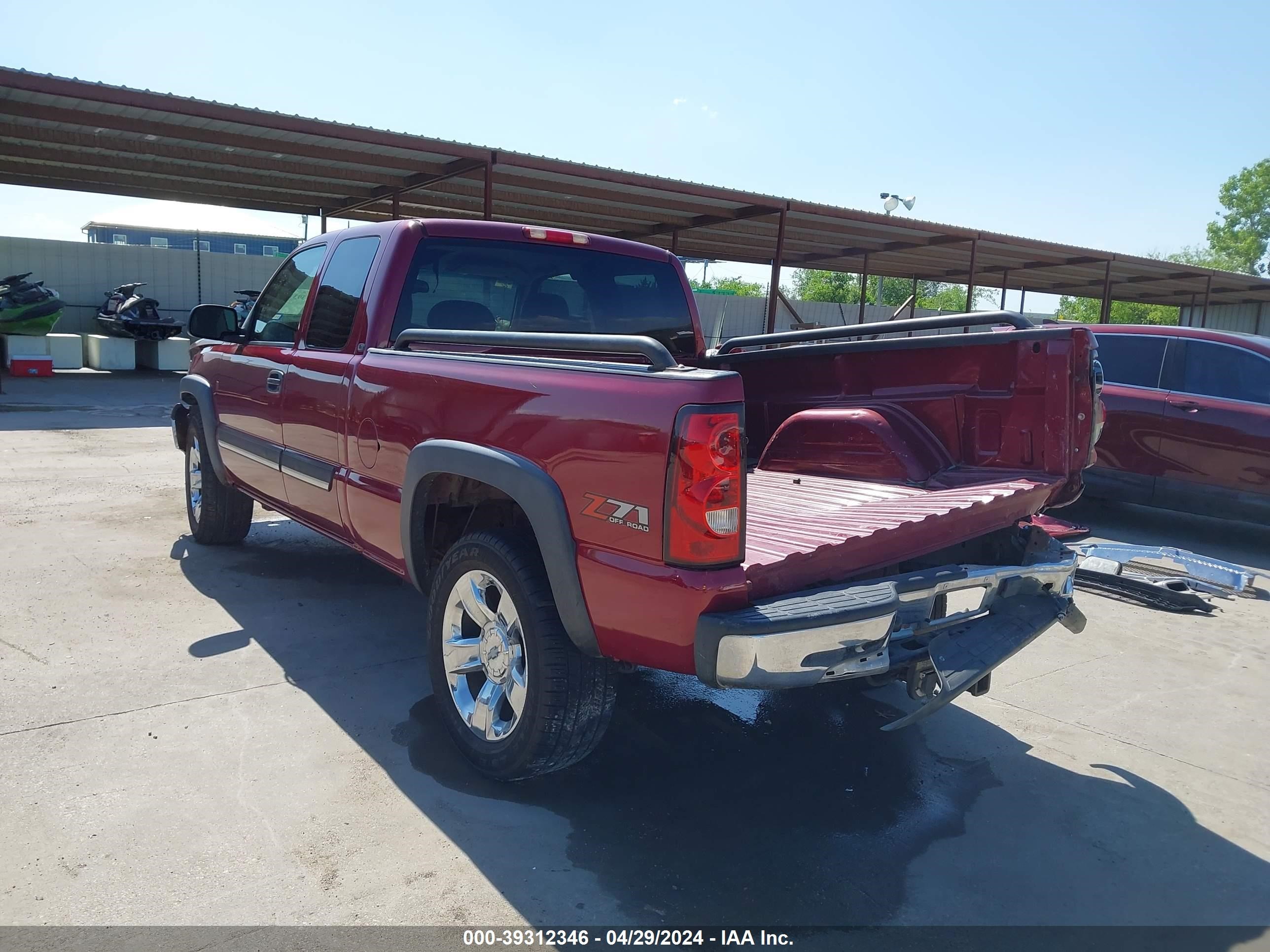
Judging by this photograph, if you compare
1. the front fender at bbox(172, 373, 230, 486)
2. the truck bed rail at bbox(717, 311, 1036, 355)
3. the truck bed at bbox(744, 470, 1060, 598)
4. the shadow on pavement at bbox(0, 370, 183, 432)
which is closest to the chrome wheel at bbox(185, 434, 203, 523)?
the front fender at bbox(172, 373, 230, 486)

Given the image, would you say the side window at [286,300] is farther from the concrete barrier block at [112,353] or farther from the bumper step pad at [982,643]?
the concrete barrier block at [112,353]

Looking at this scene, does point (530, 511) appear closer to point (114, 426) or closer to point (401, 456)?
point (401, 456)

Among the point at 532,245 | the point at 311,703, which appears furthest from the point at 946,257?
the point at 311,703

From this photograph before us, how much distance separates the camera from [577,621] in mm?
2746

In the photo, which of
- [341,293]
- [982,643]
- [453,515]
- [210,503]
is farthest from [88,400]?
[982,643]

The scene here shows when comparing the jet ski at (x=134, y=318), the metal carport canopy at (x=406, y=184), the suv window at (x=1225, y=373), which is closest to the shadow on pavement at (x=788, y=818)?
the suv window at (x=1225, y=373)

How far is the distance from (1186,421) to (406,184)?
10914mm

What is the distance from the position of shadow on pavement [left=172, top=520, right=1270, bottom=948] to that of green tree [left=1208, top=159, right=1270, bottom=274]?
8149 centimetres

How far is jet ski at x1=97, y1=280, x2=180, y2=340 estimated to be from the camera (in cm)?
1959

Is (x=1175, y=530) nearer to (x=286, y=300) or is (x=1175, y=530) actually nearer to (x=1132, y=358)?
(x=1132, y=358)

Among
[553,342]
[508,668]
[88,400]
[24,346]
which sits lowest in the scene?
[88,400]

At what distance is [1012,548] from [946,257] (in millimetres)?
18173

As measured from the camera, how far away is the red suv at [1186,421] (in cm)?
705

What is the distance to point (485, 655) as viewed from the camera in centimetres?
320
